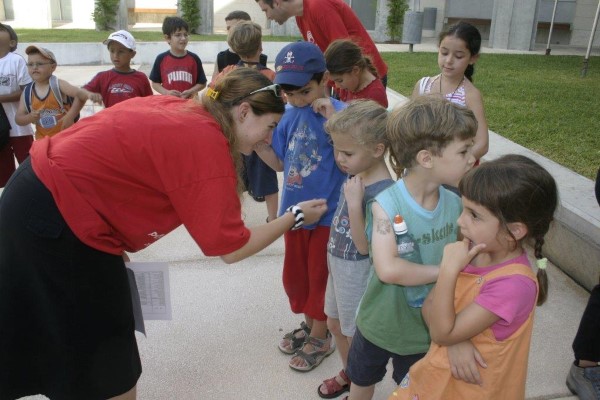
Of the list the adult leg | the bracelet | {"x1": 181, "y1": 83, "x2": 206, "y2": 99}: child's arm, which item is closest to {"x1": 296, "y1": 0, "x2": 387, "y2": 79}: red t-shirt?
{"x1": 181, "y1": 83, "x2": 206, "y2": 99}: child's arm

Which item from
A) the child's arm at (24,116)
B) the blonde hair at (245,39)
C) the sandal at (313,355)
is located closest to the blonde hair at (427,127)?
the sandal at (313,355)

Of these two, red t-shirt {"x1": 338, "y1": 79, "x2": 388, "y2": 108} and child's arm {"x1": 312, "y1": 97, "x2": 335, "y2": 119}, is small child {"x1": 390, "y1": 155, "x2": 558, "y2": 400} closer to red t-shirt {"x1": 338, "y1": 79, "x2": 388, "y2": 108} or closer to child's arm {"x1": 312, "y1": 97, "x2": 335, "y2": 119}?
child's arm {"x1": 312, "y1": 97, "x2": 335, "y2": 119}

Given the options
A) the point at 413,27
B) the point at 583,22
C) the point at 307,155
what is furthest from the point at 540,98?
the point at 583,22

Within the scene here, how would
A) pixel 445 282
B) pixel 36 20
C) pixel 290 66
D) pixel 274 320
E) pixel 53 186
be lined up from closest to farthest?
pixel 445 282 < pixel 53 186 < pixel 290 66 < pixel 274 320 < pixel 36 20

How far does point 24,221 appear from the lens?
179cm

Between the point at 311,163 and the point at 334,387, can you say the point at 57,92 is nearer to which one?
the point at 311,163

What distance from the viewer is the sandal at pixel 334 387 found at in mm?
2682

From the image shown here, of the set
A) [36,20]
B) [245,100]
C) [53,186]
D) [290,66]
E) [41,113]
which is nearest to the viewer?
[53,186]

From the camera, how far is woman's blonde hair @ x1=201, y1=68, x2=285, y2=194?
1.93m

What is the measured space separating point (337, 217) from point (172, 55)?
3.82m

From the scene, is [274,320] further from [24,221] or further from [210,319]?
[24,221]

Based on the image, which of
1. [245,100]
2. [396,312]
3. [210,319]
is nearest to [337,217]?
[396,312]

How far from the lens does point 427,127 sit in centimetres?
188

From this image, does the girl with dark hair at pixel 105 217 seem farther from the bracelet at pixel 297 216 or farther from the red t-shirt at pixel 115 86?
the red t-shirt at pixel 115 86
